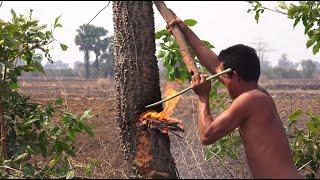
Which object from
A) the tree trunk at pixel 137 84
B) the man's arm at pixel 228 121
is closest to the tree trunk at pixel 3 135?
the tree trunk at pixel 137 84

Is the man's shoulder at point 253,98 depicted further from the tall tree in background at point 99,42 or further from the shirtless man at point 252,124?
the tall tree in background at point 99,42

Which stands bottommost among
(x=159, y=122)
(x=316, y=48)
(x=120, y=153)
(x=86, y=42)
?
(x=120, y=153)

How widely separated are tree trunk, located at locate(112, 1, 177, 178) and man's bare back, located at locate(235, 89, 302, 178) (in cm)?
55

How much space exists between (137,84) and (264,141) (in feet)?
2.88

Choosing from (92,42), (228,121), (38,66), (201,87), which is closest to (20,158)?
(38,66)

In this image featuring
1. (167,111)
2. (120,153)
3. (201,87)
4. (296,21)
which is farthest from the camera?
(120,153)

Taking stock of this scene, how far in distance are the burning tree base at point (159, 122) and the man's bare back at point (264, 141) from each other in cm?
42

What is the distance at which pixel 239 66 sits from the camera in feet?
9.91

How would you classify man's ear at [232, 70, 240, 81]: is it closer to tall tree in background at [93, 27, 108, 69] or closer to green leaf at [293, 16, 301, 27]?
green leaf at [293, 16, 301, 27]

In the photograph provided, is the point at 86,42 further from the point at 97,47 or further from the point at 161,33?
the point at 161,33

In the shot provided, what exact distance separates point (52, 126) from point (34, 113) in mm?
198

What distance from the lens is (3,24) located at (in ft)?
12.2

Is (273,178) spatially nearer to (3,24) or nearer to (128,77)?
(128,77)

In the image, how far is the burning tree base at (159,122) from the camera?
3043 mm
